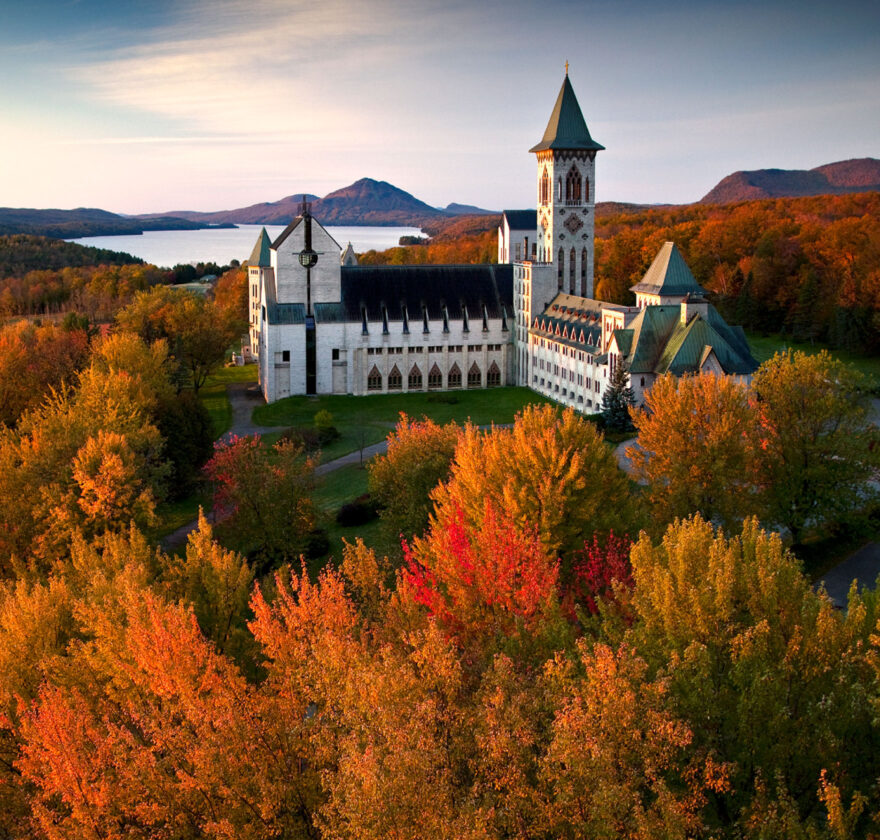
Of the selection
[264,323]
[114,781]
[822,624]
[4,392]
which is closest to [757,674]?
[822,624]

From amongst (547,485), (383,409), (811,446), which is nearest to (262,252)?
(383,409)

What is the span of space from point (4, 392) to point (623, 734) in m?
49.2

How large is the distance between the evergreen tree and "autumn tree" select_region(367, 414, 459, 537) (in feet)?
62.6

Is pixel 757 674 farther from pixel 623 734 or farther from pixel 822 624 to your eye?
pixel 623 734

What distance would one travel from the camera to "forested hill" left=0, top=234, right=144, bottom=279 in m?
136

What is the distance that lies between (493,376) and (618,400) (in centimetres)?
2351

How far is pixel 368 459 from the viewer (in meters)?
51.0

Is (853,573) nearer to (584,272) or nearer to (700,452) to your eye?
(700,452)

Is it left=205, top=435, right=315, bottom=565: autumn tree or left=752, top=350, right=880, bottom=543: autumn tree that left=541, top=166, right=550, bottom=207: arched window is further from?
left=205, top=435, right=315, bottom=565: autumn tree

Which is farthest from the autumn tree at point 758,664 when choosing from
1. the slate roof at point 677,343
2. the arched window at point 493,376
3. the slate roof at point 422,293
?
the arched window at point 493,376

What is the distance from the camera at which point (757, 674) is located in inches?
627

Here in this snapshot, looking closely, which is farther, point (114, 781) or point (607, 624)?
point (607, 624)

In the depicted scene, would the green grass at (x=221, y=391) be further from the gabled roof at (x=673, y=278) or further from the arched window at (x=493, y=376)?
the gabled roof at (x=673, y=278)

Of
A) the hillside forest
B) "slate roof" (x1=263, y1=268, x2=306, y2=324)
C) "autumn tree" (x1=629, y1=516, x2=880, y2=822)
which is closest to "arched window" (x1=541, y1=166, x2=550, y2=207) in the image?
"slate roof" (x1=263, y1=268, x2=306, y2=324)
